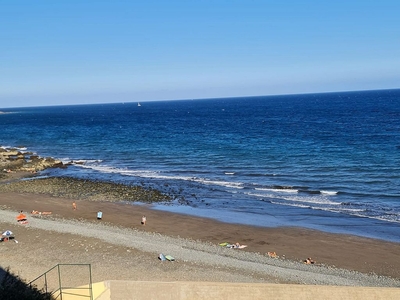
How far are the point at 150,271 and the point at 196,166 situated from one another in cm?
2840

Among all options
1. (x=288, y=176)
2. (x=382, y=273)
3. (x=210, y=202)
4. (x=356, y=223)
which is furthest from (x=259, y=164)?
(x=382, y=273)

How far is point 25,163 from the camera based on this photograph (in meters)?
52.9

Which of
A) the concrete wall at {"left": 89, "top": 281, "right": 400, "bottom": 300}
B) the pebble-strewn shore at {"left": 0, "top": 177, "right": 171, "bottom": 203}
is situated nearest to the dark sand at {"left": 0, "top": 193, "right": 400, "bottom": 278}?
the pebble-strewn shore at {"left": 0, "top": 177, "right": 171, "bottom": 203}

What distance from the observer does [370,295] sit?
1377 cm

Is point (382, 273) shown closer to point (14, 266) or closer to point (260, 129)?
point (14, 266)

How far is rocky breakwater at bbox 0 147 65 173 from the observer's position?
49875 mm

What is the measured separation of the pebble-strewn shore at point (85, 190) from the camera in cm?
3547

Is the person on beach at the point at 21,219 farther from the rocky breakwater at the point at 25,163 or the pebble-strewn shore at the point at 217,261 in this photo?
the rocky breakwater at the point at 25,163

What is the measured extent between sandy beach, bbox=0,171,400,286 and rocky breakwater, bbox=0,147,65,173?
21194 mm

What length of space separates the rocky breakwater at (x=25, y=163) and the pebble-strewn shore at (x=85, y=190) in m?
7.41

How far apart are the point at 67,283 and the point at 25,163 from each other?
1548 inches

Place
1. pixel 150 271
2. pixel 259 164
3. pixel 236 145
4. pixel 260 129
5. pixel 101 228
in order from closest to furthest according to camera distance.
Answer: pixel 150 271 < pixel 101 228 < pixel 259 164 < pixel 236 145 < pixel 260 129

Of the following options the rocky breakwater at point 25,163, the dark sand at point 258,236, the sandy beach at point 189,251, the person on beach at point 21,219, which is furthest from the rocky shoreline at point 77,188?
the person on beach at point 21,219

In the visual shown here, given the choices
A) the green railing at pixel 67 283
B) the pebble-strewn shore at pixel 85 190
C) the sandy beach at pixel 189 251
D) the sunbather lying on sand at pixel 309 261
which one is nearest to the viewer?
the green railing at pixel 67 283
